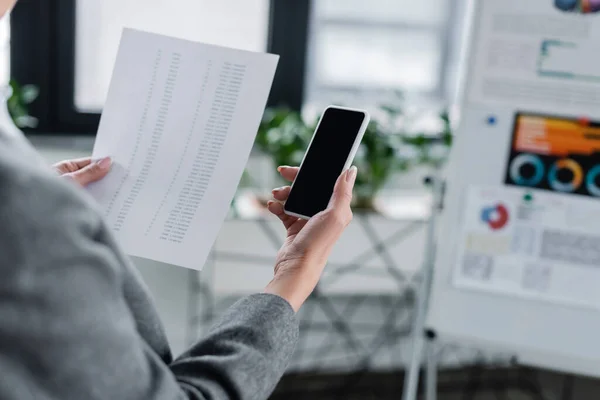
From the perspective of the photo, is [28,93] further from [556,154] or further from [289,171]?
[556,154]

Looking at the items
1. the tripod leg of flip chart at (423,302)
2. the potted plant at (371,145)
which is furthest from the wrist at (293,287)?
the potted plant at (371,145)

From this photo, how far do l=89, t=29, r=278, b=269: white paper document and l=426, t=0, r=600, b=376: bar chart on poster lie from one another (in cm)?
86

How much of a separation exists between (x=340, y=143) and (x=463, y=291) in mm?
823

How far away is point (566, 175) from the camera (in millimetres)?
1526

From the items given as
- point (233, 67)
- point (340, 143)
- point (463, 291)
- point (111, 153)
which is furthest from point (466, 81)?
point (111, 153)

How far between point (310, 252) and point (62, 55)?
5.82 ft

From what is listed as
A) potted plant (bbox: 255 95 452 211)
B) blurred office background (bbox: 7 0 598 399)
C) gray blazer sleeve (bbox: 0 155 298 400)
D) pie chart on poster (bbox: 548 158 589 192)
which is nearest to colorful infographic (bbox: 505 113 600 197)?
pie chart on poster (bbox: 548 158 589 192)

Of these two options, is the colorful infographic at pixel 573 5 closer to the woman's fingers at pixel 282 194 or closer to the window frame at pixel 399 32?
the woman's fingers at pixel 282 194

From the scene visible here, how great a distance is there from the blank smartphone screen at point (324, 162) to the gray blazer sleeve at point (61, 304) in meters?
0.38

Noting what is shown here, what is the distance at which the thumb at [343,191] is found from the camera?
0.79 m

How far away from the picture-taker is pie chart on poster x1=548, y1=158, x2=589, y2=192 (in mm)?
1521

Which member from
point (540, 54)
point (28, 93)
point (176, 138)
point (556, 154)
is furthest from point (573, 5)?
point (28, 93)

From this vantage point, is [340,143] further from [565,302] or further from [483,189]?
[565,302]

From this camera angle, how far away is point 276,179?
2285 millimetres
